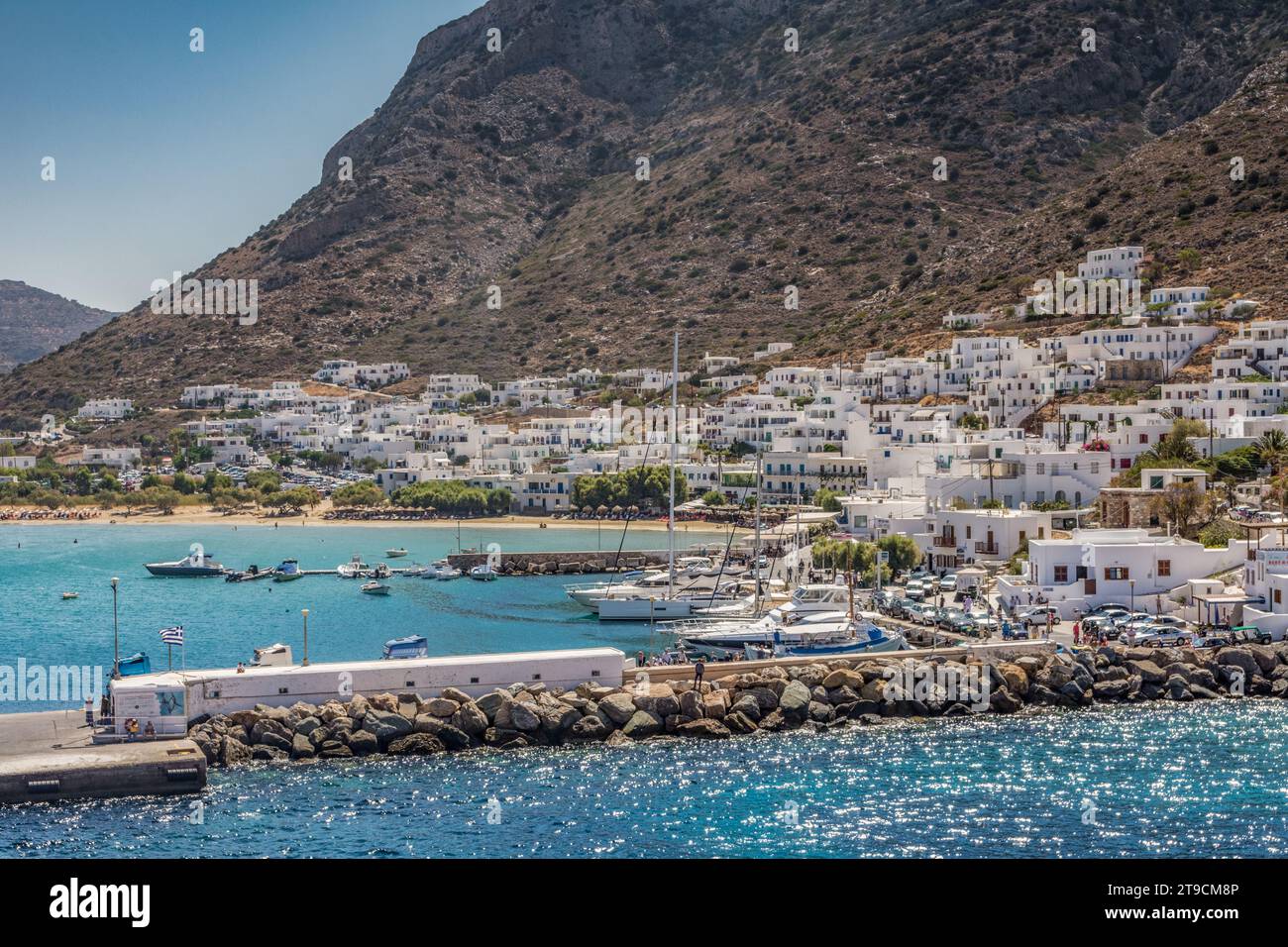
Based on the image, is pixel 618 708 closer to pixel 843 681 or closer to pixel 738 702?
pixel 738 702

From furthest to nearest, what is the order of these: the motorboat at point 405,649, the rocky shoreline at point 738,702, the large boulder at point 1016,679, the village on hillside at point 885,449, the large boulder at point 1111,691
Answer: the village on hillside at point 885,449 < the motorboat at point 405,649 < the large boulder at point 1111,691 < the large boulder at point 1016,679 < the rocky shoreline at point 738,702

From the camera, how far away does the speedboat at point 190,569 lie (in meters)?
57.4

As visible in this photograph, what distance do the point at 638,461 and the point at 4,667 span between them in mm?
44425

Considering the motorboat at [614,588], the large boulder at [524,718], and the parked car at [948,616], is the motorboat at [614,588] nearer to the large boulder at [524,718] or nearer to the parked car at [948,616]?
the parked car at [948,616]

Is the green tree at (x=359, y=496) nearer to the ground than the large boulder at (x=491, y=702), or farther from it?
farther from it

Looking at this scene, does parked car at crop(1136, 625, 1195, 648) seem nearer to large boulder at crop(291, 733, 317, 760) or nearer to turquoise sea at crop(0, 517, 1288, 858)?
turquoise sea at crop(0, 517, 1288, 858)

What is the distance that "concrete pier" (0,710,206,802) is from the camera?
72.7 feet

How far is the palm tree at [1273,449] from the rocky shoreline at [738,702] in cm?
1861

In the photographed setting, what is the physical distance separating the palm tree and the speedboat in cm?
3716

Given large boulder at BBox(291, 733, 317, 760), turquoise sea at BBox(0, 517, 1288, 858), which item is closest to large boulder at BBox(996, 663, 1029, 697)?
turquoise sea at BBox(0, 517, 1288, 858)

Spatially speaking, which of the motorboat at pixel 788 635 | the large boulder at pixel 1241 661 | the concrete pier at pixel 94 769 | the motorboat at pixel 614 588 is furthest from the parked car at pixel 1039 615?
the concrete pier at pixel 94 769
